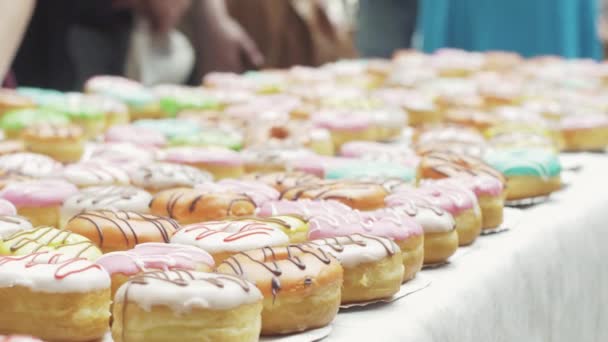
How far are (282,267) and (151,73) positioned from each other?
2.17 m

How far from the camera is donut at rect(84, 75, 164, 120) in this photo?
208cm

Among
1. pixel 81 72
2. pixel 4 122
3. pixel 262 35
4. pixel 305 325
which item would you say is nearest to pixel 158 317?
pixel 305 325

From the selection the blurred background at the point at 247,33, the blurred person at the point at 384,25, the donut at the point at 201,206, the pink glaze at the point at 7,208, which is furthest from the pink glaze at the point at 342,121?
the blurred person at the point at 384,25

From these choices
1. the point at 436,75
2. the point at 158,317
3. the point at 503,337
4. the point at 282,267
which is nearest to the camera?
the point at 158,317

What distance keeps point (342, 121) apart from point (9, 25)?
0.70m

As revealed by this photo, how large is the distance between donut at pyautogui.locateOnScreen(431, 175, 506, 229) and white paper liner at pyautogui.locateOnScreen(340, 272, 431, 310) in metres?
0.22

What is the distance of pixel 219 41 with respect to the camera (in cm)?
320

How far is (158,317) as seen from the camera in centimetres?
76

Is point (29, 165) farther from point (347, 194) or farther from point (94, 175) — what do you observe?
point (347, 194)

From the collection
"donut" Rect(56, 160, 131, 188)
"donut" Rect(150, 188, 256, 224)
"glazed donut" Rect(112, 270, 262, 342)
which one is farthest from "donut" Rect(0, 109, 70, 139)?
"glazed donut" Rect(112, 270, 262, 342)

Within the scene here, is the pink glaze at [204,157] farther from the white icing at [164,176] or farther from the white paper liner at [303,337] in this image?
the white paper liner at [303,337]

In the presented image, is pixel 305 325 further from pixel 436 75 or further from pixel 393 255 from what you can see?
pixel 436 75

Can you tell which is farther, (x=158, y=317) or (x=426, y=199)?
(x=426, y=199)

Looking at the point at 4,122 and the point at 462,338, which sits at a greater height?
the point at 4,122
